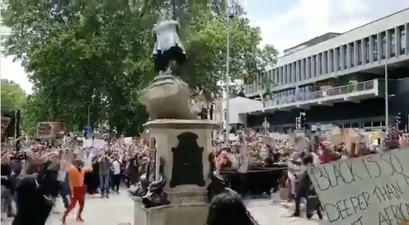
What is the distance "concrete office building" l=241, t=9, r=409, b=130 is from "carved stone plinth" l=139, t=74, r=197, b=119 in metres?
26.2

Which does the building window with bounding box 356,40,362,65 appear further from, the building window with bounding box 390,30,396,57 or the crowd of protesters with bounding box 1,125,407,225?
the crowd of protesters with bounding box 1,125,407,225

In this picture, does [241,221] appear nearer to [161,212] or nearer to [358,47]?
[161,212]

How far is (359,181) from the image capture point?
14.3ft

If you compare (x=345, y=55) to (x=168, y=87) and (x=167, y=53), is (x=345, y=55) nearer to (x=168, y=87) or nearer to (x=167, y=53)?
(x=167, y=53)

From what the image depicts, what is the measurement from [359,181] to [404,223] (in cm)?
44

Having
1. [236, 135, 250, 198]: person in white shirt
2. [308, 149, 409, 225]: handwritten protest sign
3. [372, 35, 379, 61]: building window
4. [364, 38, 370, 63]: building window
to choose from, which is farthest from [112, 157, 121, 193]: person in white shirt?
[364, 38, 370, 63]: building window

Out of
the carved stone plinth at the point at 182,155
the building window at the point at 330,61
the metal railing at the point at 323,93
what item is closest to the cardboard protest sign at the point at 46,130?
the carved stone plinth at the point at 182,155

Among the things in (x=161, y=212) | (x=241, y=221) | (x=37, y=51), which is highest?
(x=37, y=51)

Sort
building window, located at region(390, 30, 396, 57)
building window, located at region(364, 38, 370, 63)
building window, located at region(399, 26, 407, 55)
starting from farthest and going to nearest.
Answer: building window, located at region(364, 38, 370, 63), building window, located at region(390, 30, 396, 57), building window, located at region(399, 26, 407, 55)

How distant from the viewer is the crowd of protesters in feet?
27.1

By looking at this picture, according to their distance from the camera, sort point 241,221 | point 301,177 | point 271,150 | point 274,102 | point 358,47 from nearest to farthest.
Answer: point 241,221 < point 301,177 < point 271,150 < point 358,47 < point 274,102

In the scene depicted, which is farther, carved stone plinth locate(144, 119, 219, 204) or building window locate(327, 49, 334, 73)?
building window locate(327, 49, 334, 73)

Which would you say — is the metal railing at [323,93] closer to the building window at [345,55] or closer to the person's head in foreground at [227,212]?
the building window at [345,55]

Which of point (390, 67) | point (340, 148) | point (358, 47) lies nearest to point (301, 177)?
point (340, 148)
